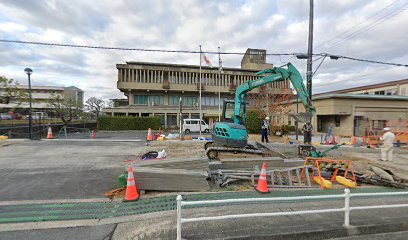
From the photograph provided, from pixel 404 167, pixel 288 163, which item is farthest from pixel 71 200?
pixel 404 167

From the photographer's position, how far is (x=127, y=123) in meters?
23.5

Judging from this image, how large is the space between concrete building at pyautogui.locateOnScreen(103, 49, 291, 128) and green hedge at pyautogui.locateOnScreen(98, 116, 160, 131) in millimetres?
3437

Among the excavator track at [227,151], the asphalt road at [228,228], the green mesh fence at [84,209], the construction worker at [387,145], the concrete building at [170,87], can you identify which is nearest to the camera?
the asphalt road at [228,228]

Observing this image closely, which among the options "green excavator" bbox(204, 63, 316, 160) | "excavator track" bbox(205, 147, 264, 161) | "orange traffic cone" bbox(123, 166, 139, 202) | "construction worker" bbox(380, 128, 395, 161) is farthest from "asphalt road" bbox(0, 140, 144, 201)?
"construction worker" bbox(380, 128, 395, 161)

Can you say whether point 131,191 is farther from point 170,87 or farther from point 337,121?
point 170,87

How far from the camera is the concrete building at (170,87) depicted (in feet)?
93.8

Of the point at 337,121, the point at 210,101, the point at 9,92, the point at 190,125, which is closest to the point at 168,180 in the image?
the point at 190,125

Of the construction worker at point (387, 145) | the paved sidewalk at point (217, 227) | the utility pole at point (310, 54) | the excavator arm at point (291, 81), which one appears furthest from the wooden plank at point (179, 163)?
the construction worker at point (387, 145)

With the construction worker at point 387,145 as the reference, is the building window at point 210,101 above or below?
above

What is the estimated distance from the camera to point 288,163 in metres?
6.72

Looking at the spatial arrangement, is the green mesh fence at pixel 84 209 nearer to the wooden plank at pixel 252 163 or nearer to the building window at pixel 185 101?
the wooden plank at pixel 252 163

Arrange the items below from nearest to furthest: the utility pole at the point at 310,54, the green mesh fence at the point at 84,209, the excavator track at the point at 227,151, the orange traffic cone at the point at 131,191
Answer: the green mesh fence at the point at 84,209
the orange traffic cone at the point at 131,191
the excavator track at the point at 227,151
the utility pole at the point at 310,54

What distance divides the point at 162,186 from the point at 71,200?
2020mm

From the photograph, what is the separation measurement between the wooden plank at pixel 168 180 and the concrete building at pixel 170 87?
76.6 ft
